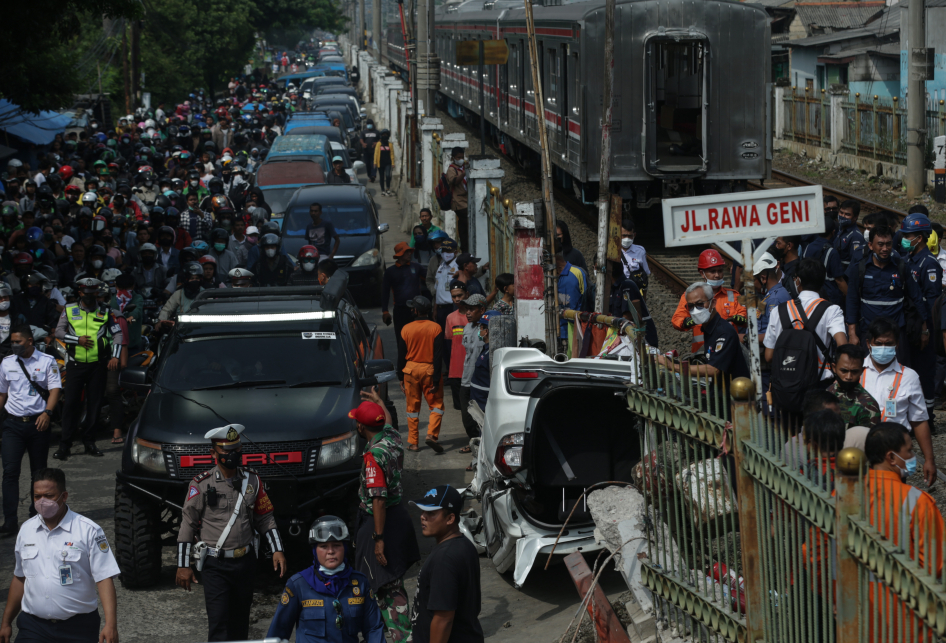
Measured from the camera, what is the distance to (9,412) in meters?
8.64

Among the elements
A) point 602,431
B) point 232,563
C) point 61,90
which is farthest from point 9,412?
point 61,90

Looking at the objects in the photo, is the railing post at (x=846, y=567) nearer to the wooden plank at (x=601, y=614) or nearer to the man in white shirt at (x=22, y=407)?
the wooden plank at (x=601, y=614)

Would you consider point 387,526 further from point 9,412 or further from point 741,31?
point 741,31

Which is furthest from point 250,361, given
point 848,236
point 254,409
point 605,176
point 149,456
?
point 605,176

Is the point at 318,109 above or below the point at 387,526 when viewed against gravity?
above

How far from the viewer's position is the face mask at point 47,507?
533 cm

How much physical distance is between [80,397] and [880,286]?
7.43 metres

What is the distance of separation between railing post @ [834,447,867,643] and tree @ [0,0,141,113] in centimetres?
1234

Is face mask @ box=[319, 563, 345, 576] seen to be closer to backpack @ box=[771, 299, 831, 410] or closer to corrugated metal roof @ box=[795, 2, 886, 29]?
backpack @ box=[771, 299, 831, 410]

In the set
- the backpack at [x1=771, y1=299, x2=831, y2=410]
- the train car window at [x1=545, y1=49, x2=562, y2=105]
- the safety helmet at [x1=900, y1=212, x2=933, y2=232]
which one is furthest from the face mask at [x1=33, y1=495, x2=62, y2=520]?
the train car window at [x1=545, y1=49, x2=562, y2=105]

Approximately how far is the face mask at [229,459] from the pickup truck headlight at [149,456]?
4.89 ft

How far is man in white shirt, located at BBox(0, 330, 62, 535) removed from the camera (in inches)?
338

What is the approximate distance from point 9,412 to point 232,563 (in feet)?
11.7

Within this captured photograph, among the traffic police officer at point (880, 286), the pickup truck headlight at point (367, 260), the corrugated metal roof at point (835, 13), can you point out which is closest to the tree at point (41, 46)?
the pickup truck headlight at point (367, 260)
